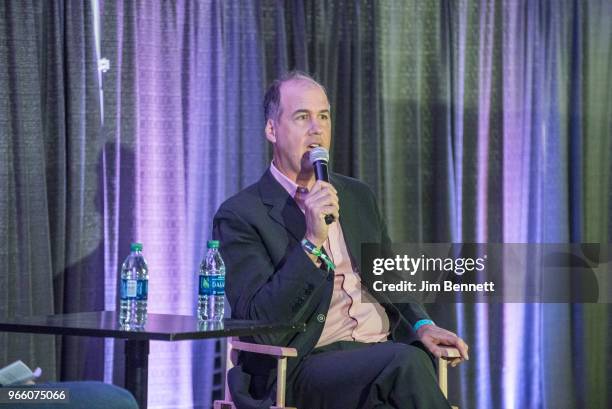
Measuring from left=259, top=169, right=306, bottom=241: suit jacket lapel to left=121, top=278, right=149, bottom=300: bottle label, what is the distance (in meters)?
0.59

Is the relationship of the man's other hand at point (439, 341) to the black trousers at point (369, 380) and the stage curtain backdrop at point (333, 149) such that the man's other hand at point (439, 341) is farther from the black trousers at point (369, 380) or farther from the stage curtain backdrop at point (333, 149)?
the stage curtain backdrop at point (333, 149)

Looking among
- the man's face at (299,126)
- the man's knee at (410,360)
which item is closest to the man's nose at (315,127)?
the man's face at (299,126)

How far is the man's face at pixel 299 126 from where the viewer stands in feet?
11.3

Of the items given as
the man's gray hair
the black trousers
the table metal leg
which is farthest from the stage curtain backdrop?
the table metal leg

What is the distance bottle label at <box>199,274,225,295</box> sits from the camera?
118 inches

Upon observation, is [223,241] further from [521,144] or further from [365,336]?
[521,144]

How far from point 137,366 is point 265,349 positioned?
0.66 meters

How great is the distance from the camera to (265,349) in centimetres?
306

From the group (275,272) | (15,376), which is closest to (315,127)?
(275,272)

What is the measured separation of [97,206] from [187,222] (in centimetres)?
48

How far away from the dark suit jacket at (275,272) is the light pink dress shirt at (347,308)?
0.03 meters

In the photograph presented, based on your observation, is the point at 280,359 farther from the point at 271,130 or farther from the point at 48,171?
the point at 48,171

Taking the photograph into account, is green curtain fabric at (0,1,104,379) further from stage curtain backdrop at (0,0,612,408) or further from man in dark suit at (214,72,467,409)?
man in dark suit at (214,72,467,409)

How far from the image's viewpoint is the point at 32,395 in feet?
8.05
